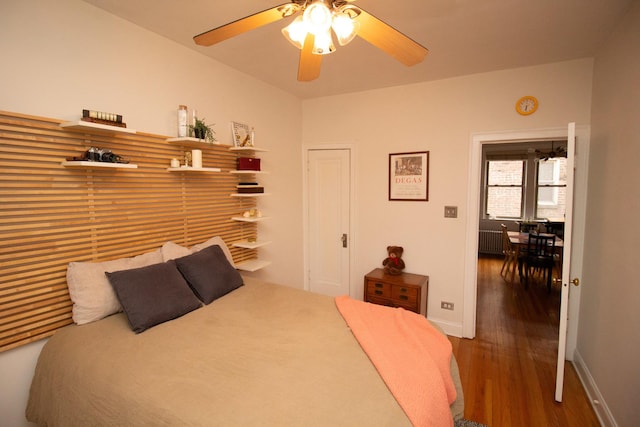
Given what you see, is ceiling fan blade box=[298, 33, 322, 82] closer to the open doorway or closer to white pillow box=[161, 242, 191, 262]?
white pillow box=[161, 242, 191, 262]

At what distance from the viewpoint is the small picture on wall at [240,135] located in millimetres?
3045

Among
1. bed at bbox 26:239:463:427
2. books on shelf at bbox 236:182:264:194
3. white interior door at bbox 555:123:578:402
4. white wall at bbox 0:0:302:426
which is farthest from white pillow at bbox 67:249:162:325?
white interior door at bbox 555:123:578:402

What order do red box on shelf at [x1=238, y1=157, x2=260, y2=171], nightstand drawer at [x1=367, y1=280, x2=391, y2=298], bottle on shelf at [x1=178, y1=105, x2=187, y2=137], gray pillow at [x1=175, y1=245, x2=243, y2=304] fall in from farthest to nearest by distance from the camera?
nightstand drawer at [x1=367, y1=280, x2=391, y2=298] < red box on shelf at [x1=238, y1=157, x2=260, y2=171] < bottle on shelf at [x1=178, y1=105, x2=187, y2=137] < gray pillow at [x1=175, y1=245, x2=243, y2=304]

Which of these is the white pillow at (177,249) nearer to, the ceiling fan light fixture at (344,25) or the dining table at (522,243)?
the ceiling fan light fixture at (344,25)

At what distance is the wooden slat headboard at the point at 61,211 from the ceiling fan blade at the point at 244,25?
1094 mm

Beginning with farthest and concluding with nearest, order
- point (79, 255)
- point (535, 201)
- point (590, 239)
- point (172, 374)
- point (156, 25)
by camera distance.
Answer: point (535, 201) → point (590, 239) → point (156, 25) → point (79, 255) → point (172, 374)

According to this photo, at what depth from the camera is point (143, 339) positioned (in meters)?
1.70

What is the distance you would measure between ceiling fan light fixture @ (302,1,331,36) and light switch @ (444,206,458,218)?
258 cm

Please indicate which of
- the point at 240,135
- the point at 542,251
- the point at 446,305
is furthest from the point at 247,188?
the point at 542,251

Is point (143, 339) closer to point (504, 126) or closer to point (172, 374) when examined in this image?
point (172, 374)

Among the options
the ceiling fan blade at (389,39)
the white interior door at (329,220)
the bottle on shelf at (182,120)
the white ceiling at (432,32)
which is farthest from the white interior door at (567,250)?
the bottle on shelf at (182,120)

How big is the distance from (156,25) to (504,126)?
3238 mm

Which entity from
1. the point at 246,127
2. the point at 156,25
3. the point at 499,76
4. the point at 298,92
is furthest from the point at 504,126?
the point at 156,25

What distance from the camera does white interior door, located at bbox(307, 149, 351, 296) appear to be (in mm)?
4004
